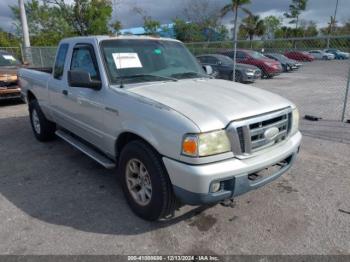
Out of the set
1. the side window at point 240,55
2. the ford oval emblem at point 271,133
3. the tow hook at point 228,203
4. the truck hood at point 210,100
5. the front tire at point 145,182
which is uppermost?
the truck hood at point 210,100

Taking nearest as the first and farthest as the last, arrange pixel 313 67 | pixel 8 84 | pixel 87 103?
1. pixel 87 103
2. pixel 8 84
3. pixel 313 67

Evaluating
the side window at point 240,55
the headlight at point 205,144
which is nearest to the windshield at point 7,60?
the headlight at point 205,144

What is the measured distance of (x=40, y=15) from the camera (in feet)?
84.6

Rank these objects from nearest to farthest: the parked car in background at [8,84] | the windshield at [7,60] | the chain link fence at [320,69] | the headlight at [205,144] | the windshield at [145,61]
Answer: the headlight at [205,144] < the windshield at [145,61] < the chain link fence at [320,69] < the parked car in background at [8,84] < the windshield at [7,60]

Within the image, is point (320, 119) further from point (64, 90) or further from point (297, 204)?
point (64, 90)

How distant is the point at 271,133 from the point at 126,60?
192 centimetres

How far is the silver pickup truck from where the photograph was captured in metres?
2.54

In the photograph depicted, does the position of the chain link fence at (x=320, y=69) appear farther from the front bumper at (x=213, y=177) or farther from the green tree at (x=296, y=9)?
the green tree at (x=296, y=9)

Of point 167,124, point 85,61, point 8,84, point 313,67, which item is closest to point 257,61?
point 313,67

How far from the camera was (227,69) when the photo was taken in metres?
14.2

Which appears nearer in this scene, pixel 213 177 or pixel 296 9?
pixel 213 177

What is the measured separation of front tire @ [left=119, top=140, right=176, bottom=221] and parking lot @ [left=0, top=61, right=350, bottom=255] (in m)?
0.19

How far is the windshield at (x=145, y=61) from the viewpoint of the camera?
3.54 meters

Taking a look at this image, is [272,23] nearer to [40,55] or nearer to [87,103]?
[40,55]
